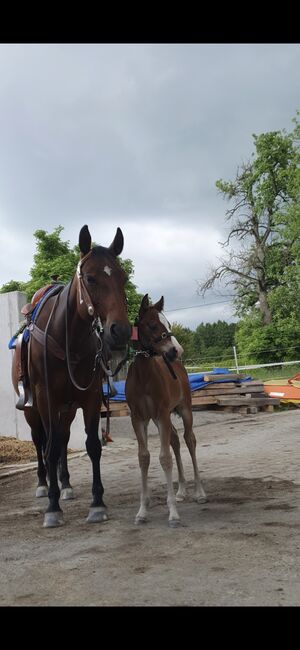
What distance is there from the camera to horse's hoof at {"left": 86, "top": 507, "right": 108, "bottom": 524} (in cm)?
493

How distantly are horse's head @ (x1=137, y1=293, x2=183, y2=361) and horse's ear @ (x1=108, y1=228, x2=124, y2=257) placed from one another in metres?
0.67

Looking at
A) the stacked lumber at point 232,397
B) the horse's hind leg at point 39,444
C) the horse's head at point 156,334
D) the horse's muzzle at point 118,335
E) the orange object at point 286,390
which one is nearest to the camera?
the horse's muzzle at point 118,335

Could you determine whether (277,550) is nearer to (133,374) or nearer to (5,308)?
(133,374)

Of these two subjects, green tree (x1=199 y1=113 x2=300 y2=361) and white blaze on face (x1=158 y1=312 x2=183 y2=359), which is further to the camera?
green tree (x1=199 y1=113 x2=300 y2=361)

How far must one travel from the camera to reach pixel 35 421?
6.59m

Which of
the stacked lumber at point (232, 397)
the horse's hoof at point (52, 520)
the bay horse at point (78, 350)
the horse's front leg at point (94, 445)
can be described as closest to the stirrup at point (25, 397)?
the bay horse at point (78, 350)

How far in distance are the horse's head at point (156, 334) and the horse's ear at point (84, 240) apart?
2.75 ft

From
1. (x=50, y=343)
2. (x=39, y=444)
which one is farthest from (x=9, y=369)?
(x=50, y=343)

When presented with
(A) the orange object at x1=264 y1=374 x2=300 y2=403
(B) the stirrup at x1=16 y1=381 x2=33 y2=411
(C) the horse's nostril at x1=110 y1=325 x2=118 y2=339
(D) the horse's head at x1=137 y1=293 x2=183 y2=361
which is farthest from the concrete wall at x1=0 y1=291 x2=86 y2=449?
(A) the orange object at x1=264 y1=374 x2=300 y2=403

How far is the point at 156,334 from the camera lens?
512 cm

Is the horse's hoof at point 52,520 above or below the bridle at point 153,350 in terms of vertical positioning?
below

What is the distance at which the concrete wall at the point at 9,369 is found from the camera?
37.2 feet

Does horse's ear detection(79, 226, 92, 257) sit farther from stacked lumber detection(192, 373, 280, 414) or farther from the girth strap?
stacked lumber detection(192, 373, 280, 414)

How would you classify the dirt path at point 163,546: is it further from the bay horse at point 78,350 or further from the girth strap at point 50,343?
the girth strap at point 50,343
